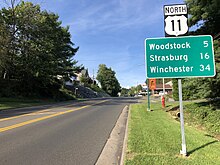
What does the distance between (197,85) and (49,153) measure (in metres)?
9.75

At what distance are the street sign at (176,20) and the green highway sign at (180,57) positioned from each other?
0.75ft

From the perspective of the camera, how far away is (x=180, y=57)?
6156 mm

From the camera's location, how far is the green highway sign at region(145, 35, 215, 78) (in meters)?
6.05

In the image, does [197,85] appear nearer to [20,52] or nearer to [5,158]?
[5,158]

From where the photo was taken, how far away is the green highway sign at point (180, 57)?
6.05 m

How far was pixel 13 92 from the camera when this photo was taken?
37969mm

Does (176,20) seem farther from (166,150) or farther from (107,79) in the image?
(107,79)

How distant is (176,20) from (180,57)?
3.24 feet

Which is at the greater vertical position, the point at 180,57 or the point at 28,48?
the point at 28,48

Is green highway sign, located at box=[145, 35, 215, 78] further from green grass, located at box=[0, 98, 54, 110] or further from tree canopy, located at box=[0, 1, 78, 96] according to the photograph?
tree canopy, located at box=[0, 1, 78, 96]

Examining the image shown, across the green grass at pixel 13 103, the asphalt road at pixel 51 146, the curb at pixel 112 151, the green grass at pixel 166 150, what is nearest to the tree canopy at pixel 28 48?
the green grass at pixel 13 103

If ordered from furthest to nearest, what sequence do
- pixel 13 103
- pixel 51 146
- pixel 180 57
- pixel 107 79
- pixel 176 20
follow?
pixel 107 79 < pixel 13 103 < pixel 51 146 < pixel 176 20 < pixel 180 57

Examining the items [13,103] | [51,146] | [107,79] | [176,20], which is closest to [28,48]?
[13,103]

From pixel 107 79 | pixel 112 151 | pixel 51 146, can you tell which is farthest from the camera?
pixel 107 79
